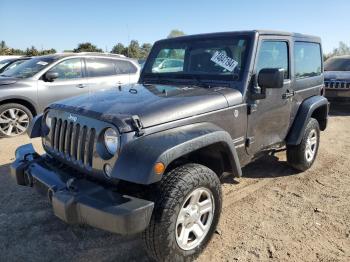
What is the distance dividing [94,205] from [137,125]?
63 centimetres

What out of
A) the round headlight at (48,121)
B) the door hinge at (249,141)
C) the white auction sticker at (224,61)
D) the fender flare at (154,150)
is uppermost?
the white auction sticker at (224,61)

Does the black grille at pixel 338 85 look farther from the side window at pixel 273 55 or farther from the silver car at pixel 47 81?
the side window at pixel 273 55

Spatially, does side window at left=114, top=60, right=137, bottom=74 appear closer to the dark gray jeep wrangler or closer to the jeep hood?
the dark gray jeep wrangler

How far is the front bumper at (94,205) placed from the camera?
237 centimetres

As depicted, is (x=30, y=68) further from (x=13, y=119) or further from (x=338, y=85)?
(x=338, y=85)

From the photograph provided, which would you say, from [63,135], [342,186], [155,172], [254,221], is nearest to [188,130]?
[155,172]

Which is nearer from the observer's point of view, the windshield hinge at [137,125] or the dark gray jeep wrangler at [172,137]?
the dark gray jeep wrangler at [172,137]

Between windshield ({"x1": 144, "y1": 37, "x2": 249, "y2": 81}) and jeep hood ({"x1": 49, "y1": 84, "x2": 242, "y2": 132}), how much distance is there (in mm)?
311

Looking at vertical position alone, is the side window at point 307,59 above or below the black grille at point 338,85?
above

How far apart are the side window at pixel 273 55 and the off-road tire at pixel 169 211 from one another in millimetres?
1545

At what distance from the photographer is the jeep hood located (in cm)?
279

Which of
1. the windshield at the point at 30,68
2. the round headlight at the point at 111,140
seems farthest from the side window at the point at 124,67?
the round headlight at the point at 111,140

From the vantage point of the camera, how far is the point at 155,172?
8.05 feet

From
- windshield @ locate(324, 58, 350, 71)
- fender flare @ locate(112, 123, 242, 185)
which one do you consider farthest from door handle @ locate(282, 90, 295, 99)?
windshield @ locate(324, 58, 350, 71)
